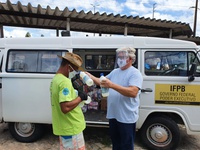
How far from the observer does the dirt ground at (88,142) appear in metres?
3.97

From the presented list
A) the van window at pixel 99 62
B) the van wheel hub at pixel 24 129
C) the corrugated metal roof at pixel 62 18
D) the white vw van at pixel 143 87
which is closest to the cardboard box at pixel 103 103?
the white vw van at pixel 143 87

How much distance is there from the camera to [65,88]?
77.8 inches

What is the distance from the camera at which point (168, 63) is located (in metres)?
3.72

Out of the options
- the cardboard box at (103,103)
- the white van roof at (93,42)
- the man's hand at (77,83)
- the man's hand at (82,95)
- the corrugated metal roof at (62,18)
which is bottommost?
the cardboard box at (103,103)

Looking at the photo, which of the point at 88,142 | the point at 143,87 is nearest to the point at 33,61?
the point at 88,142

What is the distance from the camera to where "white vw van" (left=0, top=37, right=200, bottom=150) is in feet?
11.8

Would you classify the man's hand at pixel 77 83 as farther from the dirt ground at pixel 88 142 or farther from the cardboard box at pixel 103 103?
the cardboard box at pixel 103 103

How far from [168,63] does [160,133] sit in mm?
1370

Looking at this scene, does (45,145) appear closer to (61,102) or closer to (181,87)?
(61,102)

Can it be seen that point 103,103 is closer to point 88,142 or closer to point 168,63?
point 88,142

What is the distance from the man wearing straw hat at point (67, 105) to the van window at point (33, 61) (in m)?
1.82

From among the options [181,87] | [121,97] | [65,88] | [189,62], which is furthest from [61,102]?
[189,62]

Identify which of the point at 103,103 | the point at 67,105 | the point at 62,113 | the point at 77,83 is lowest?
the point at 103,103

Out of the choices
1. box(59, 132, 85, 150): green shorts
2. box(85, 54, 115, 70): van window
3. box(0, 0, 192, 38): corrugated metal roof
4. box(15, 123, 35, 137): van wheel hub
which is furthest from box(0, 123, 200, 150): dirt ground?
box(0, 0, 192, 38): corrugated metal roof
